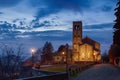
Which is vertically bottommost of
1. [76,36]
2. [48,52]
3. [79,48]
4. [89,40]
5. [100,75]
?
[100,75]

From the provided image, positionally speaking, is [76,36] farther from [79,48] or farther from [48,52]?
[48,52]

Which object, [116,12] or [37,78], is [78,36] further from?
A: [37,78]

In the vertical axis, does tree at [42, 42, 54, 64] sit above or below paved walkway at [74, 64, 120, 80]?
above

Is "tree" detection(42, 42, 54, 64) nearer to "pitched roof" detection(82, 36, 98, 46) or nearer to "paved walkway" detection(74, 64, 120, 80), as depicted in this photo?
"pitched roof" detection(82, 36, 98, 46)

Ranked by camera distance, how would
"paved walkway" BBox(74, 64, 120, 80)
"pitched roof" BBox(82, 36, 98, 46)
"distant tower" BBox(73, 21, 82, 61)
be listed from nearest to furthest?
"paved walkway" BBox(74, 64, 120, 80) → "distant tower" BBox(73, 21, 82, 61) → "pitched roof" BBox(82, 36, 98, 46)

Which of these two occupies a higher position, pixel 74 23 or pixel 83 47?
pixel 74 23

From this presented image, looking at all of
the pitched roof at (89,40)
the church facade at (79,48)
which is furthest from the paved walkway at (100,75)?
the pitched roof at (89,40)

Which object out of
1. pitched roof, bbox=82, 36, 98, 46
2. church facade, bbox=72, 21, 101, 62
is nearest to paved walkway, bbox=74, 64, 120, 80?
church facade, bbox=72, 21, 101, 62

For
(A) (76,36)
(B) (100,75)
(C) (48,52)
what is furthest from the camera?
(A) (76,36)

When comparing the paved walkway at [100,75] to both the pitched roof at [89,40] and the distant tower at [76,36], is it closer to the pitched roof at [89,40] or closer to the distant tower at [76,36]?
the distant tower at [76,36]

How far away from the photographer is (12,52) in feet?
196

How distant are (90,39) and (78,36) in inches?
1039

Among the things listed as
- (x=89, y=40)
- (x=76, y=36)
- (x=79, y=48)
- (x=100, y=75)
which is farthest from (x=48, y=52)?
(x=100, y=75)

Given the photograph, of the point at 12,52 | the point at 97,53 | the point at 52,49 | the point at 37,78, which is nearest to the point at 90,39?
the point at 97,53
